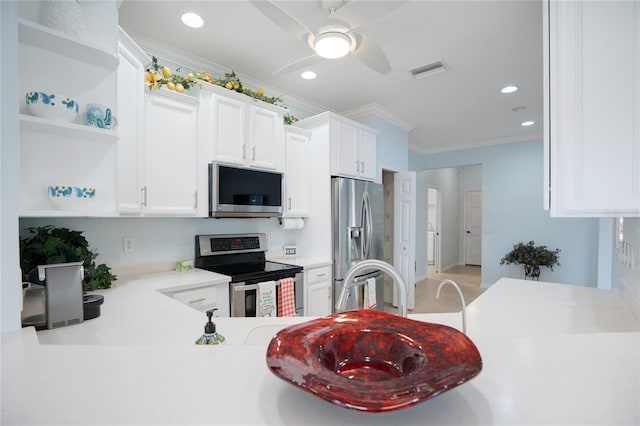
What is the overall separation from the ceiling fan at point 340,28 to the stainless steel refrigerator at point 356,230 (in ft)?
4.74

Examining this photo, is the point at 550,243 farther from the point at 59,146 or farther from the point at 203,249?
the point at 59,146

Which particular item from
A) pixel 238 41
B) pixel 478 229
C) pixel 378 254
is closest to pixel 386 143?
pixel 378 254

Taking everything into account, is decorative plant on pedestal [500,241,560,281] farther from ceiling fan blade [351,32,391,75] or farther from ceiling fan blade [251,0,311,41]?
ceiling fan blade [251,0,311,41]

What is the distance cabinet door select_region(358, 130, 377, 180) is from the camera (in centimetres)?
363

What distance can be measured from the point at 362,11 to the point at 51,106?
1415 millimetres

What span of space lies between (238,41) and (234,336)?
2.28 metres

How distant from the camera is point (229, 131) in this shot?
8.51ft

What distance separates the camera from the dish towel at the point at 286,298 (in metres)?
2.54

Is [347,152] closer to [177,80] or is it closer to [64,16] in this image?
[177,80]

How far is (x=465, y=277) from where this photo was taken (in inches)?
263

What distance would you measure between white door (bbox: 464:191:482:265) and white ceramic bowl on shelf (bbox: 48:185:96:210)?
840cm

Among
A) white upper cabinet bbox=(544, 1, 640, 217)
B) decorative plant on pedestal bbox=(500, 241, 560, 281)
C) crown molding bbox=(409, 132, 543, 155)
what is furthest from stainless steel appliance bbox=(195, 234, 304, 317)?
decorative plant on pedestal bbox=(500, 241, 560, 281)

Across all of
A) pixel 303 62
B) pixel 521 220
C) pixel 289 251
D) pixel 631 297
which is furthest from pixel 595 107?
pixel 521 220

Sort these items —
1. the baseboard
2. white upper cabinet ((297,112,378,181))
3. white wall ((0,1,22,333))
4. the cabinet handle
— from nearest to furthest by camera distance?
1. white wall ((0,1,22,333))
2. the baseboard
3. the cabinet handle
4. white upper cabinet ((297,112,378,181))
